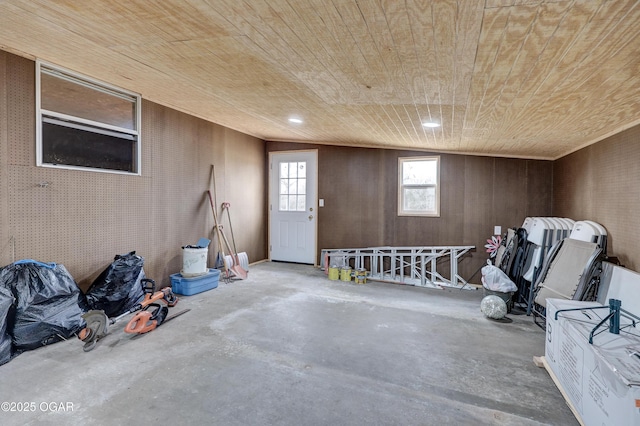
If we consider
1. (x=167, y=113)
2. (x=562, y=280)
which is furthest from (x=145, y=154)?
(x=562, y=280)

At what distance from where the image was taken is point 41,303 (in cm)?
263

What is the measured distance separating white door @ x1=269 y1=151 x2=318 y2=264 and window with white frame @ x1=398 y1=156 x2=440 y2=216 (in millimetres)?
1610

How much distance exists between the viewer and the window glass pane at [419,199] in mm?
5320

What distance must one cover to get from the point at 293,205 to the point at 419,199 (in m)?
2.40

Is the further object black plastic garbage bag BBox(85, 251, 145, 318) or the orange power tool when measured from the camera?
black plastic garbage bag BBox(85, 251, 145, 318)

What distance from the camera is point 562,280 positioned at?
3.14 m

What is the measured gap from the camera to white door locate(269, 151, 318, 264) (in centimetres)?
611

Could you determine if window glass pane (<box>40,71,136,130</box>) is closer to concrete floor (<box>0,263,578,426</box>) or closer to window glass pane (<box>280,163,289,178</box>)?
concrete floor (<box>0,263,578,426</box>)

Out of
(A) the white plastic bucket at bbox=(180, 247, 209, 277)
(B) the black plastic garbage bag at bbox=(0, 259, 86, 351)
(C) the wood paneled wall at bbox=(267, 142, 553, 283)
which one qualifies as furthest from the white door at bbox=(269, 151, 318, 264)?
(B) the black plastic garbage bag at bbox=(0, 259, 86, 351)

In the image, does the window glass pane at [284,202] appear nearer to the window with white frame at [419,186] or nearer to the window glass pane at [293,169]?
the window glass pane at [293,169]

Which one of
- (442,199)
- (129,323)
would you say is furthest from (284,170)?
(129,323)

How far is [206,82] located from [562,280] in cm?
400

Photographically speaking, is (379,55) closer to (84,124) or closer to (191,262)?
(84,124)

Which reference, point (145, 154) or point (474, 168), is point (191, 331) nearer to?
point (145, 154)
